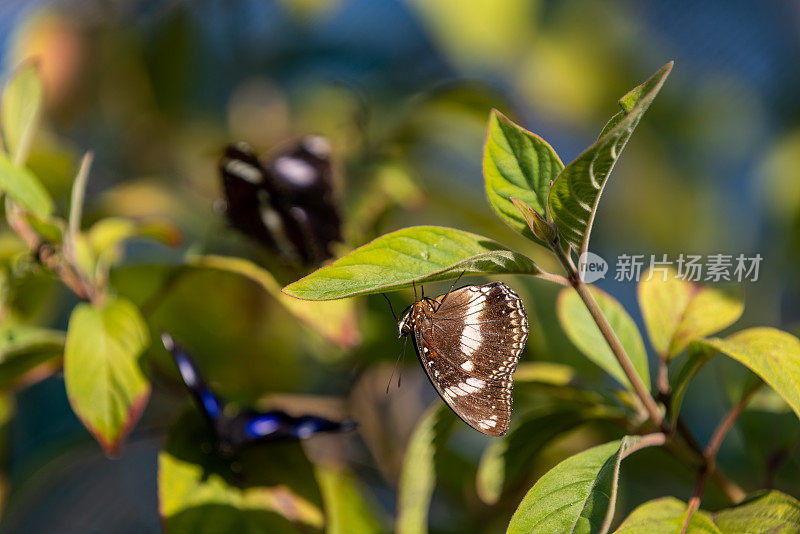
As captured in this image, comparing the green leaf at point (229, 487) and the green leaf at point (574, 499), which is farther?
Answer: the green leaf at point (229, 487)

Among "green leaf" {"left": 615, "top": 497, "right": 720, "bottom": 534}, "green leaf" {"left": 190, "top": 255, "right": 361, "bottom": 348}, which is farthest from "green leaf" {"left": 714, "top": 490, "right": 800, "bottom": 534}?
"green leaf" {"left": 190, "top": 255, "right": 361, "bottom": 348}

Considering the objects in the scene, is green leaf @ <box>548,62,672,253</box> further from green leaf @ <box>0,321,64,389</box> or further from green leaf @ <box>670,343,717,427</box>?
green leaf @ <box>0,321,64,389</box>

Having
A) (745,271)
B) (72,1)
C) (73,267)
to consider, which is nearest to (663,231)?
(745,271)

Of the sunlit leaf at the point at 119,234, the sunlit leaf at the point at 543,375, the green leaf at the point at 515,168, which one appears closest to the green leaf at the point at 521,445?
the sunlit leaf at the point at 543,375

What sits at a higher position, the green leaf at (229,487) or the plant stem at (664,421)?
the plant stem at (664,421)

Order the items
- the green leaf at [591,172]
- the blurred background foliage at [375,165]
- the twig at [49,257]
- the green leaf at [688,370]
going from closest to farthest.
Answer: the green leaf at [591,172] < the green leaf at [688,370] < the twig at [49,257] < the blurred background foliage at [375,165]

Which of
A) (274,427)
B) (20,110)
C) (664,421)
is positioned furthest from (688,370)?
(20,110)

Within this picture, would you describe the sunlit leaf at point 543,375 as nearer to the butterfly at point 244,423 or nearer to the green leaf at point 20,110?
the butterfly at point 244,423
